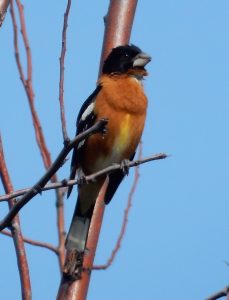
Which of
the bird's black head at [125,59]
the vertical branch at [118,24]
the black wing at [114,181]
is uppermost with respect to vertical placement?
the vertical branch at [118,24]

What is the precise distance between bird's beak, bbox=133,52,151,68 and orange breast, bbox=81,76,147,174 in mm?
265

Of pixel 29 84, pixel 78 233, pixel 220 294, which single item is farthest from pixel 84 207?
pixel 220 294

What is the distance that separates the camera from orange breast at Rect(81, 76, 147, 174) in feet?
15.2

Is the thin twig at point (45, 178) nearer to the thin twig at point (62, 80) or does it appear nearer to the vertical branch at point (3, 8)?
the thin twig at point (62, 80)

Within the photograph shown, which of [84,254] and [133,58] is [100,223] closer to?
[84,254]

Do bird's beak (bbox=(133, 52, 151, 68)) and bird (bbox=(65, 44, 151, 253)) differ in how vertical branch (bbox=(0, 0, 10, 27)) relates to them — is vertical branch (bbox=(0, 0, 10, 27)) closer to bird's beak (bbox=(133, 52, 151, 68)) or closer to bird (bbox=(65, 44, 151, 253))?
bird (bbox=(65, 44, 151, 253))

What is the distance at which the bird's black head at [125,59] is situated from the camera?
498 centimetres

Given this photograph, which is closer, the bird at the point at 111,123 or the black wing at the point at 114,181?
the bird at the point at 111,123

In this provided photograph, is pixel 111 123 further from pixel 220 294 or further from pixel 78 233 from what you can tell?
pixel 220 294

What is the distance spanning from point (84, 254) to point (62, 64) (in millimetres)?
1841

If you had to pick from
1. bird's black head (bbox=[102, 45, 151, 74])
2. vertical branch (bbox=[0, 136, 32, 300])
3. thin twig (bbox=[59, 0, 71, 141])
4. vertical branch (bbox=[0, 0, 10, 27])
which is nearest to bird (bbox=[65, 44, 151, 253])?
bird's black head (bbox=[102, 45, 151, 74])

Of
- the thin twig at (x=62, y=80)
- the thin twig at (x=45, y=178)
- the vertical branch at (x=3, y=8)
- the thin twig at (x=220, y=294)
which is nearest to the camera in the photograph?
the thin twig at (x=220, y=294)

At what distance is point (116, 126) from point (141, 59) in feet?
2.19

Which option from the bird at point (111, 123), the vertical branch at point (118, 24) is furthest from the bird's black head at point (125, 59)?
the vertical branch at point (118, 24)
